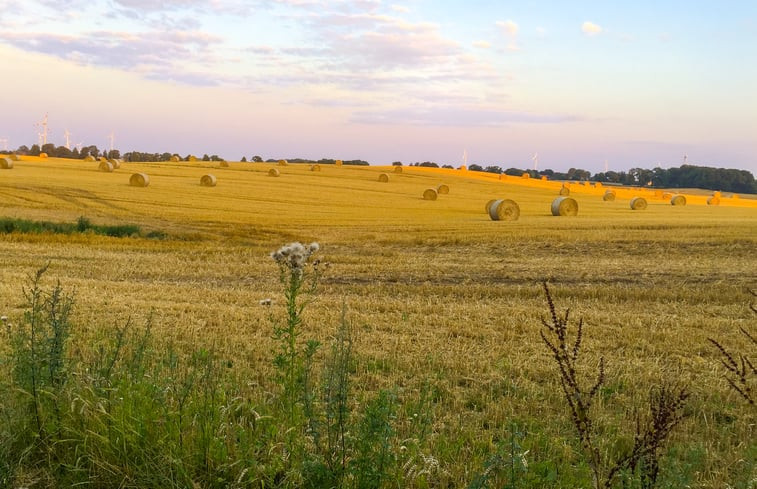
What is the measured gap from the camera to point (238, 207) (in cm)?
3438

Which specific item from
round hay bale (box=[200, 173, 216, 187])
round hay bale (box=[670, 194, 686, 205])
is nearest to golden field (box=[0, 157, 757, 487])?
round hay bale (box=[200, 173, 216, 187])

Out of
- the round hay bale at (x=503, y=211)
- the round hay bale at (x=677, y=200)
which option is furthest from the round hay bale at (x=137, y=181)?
the round hay bale at (x=677, y=200)

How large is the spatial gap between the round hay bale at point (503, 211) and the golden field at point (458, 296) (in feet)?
1.78

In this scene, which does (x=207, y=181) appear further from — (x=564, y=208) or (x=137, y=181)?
(x=564, y=208)

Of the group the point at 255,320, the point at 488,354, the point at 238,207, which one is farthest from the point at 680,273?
the point at 238,207

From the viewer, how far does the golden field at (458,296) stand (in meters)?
6.16

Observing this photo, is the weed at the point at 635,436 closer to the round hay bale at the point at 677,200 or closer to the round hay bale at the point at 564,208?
the round hay bale at the point at 564,208

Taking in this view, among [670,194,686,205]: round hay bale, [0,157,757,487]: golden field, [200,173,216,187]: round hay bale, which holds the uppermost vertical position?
[670,194,686,205]: round hay bale

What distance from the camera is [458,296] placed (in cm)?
1352

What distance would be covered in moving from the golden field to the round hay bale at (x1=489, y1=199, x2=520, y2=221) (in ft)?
1.78

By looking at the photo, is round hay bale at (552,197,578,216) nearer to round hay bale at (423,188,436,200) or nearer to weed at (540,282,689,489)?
round hay bale at (423,188,436,200)

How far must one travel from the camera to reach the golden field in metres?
6.16

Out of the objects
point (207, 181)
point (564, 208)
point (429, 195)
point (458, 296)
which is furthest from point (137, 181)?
point (458, 296)

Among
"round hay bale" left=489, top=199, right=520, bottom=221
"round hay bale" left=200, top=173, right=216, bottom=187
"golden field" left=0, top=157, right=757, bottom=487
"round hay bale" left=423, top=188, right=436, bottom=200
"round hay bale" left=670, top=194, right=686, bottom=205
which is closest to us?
"golden field" left=0, top=157, right=757, bottom=487
